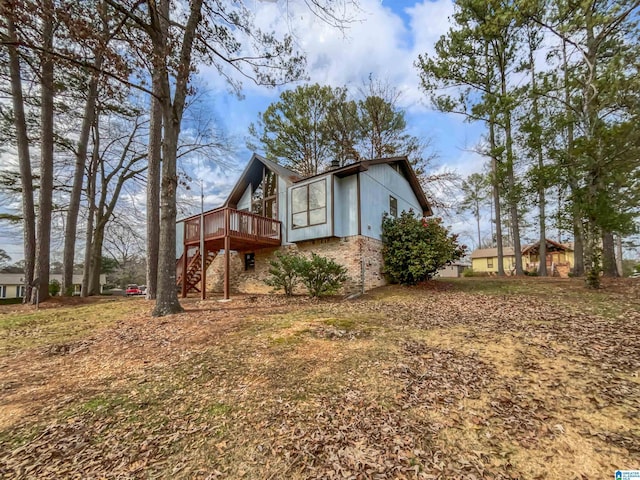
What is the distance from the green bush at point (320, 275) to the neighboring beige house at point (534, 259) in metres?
19.0

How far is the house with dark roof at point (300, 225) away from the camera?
11094 mm

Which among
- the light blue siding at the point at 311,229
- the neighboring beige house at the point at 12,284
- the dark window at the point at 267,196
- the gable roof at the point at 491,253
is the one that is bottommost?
the neighboring beige house at the point at 12,284

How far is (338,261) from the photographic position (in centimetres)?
1127

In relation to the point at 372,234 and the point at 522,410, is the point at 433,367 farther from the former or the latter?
the point at 372,234

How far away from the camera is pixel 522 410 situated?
9.62ft

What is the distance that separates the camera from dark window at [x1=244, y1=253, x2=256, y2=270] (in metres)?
14.0

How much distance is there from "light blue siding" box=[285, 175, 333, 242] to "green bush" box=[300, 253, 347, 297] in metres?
1.98

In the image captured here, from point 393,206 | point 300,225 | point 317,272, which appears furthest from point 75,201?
point 393,206

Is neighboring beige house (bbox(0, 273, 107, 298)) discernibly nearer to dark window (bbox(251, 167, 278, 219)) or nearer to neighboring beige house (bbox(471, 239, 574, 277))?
dark window (bbox(251, 167, 278, 219))

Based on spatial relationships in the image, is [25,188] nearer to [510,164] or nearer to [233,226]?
[233,226]

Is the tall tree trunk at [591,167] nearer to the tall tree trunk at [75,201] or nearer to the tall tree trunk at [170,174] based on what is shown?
the tall tree trunk at [170,174]

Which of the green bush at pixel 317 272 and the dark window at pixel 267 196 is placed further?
the dark window at pixel 267 196

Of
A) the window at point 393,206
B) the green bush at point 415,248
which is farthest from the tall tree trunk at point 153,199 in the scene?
the window at point 393,206

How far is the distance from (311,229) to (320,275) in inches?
107
